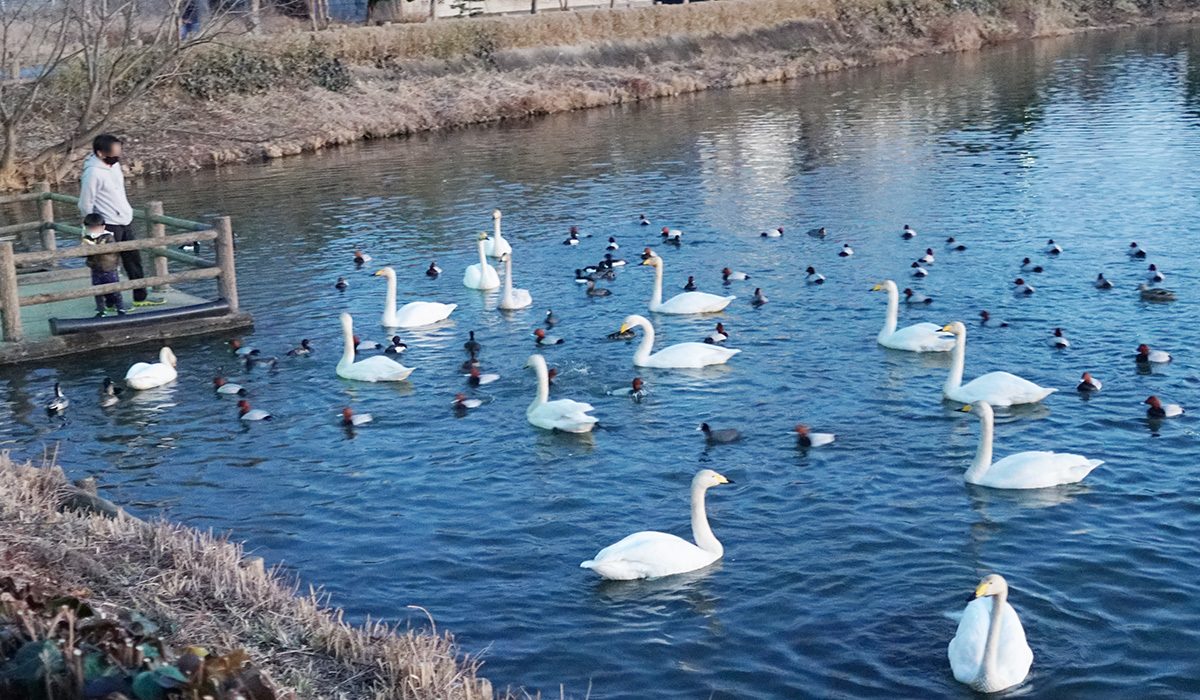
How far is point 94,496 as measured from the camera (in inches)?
437

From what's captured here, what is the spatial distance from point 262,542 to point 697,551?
13.0 ft

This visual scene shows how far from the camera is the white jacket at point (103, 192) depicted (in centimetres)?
1764

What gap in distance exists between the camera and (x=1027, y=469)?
12.1 m

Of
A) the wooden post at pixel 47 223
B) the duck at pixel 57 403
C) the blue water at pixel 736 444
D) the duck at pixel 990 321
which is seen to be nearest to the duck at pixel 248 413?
the blue water at pixel 736 444

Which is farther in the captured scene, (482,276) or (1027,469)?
(482,276)

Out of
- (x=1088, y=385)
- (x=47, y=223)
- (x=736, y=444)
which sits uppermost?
(x=47, y=223)

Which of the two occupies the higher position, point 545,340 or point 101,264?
point 101,264

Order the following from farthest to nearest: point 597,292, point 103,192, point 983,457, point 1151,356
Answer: point 597,292 → point 103,192 → point 1151,356 → point 983,457

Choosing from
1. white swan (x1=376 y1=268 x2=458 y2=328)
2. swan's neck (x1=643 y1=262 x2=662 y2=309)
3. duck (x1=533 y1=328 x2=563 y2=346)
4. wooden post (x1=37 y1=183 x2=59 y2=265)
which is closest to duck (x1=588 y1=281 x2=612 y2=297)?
swan's neck (x1=643 y1=262 x2=662 y2=309)

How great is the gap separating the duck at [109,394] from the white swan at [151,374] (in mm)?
230

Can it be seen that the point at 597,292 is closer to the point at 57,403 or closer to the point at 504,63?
the point at 57,403

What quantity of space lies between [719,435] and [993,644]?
5.45 meters

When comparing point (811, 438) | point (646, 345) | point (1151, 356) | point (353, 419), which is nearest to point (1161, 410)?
point (1151, 356)

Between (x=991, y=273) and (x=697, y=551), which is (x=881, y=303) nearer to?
(x=991, y=273)
